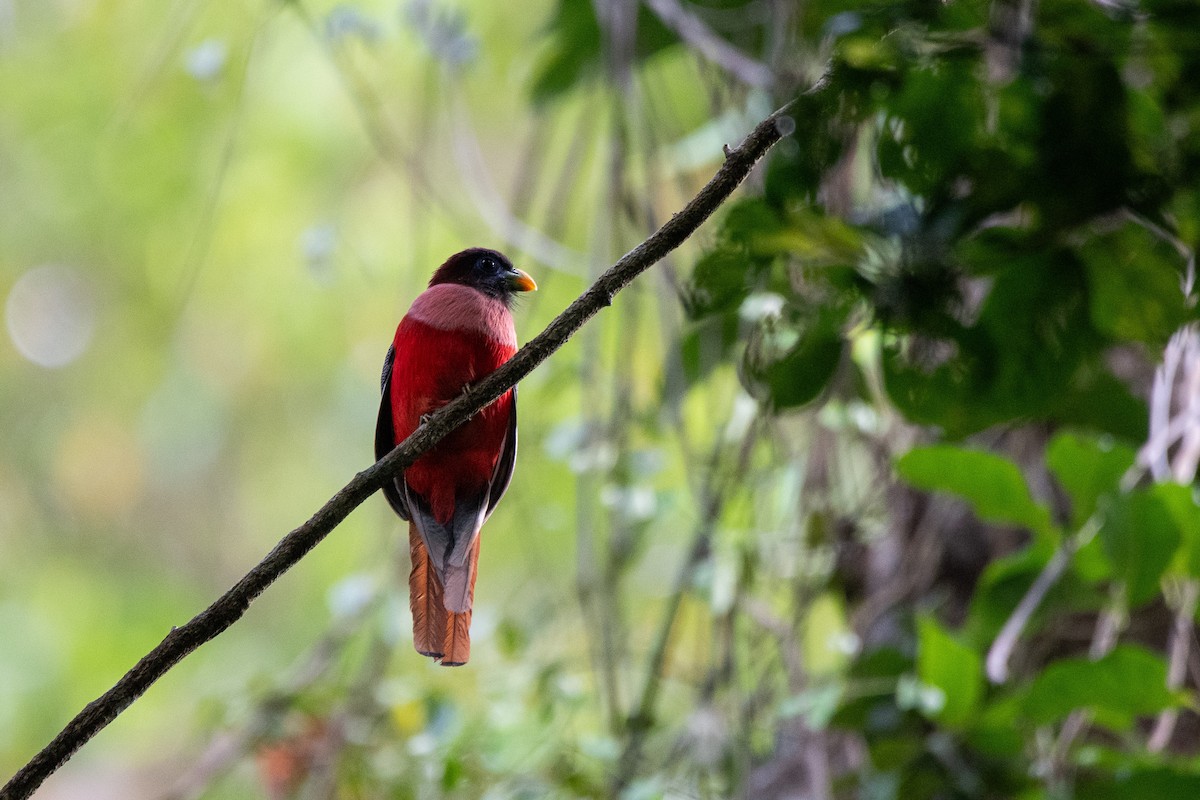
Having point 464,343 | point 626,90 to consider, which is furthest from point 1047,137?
point 626,90

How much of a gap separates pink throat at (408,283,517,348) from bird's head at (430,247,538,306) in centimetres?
6

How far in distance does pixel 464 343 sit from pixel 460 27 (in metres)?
1.28

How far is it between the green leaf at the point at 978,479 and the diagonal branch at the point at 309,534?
0.82 meters

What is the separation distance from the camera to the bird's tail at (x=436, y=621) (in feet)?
4.73

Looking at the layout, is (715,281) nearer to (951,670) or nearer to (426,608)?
(426,608)

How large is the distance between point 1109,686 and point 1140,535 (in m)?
0.26

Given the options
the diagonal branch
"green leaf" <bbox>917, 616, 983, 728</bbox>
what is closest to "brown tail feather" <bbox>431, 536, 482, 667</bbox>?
the diagonal branch

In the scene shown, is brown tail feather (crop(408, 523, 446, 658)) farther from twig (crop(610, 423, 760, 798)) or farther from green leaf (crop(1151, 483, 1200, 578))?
green leaf (crop(1151, 483, 1200, 578))

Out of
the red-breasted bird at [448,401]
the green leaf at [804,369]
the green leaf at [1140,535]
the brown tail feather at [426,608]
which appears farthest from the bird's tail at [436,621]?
the green leaf at [1140,535]

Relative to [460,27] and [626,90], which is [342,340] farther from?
[626,90]

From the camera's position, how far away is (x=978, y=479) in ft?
6.75

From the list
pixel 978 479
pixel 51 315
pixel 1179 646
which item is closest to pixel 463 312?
pixel 978 479

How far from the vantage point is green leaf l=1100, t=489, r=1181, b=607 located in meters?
1.94

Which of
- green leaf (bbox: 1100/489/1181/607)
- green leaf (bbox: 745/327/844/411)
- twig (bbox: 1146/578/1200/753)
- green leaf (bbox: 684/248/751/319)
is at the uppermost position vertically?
green leaf (bbox: 684/248/751/319)
